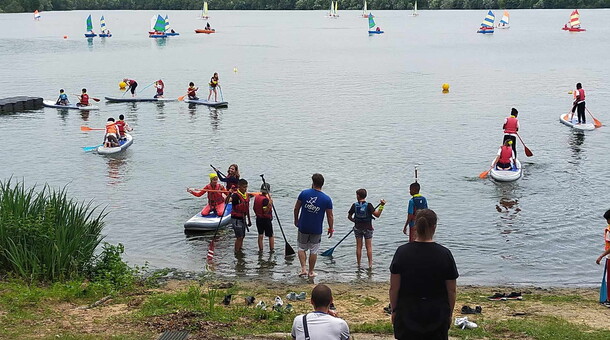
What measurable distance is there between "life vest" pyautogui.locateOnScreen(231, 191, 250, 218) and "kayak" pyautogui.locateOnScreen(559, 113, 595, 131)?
Answer: 22.3m

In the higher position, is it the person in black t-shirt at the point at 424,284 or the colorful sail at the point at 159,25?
the colorful sail at the point at 159,25

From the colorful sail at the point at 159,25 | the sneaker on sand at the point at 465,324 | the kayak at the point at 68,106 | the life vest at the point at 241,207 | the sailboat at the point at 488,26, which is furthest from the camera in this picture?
the sailboat at the point at 488,26

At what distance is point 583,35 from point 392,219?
8752cm

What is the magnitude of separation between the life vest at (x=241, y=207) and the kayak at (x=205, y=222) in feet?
8.60

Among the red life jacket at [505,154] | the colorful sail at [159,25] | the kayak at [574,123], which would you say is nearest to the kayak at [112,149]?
the red life jacket at [505,154]

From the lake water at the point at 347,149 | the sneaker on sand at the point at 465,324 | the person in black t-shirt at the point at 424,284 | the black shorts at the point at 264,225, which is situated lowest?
the lake water at the point at 347,149

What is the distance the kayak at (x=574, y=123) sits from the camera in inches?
1328

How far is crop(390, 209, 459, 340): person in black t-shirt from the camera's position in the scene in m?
6.66

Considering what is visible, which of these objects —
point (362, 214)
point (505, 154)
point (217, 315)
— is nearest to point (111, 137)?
point (505, 154)

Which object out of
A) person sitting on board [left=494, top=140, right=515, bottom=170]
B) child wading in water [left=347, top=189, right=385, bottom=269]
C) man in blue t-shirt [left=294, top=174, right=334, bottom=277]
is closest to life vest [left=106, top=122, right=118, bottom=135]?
person sitting on board [left=494, top=140, right=515, bottom=170]

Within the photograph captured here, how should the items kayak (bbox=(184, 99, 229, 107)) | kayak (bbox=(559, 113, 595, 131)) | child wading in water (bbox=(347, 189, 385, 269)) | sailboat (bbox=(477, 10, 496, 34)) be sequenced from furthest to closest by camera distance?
sailboat (bbox=(477, 10, 496, 34)) < kayak (bbox=(184, 99, 229, 107)) < kayak (bbox=(559, 113, 595, 131)) < child wading in water (bbox=(347, 189, 385, 269))

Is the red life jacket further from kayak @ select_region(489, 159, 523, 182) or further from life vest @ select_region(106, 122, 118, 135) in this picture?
life vest @ select_region(106, 122, 118, 135)

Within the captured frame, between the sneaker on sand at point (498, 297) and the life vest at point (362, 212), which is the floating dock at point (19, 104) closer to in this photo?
the life vest at point (362, 212)

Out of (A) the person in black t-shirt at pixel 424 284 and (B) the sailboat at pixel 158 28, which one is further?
(B) the sailboat at pixel 158 28
